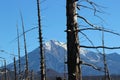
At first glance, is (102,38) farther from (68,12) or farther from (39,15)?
(68,12)

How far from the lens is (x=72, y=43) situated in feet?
38.6

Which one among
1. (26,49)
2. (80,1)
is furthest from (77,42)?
(26,49)

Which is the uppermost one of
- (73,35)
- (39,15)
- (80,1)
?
(39,15)

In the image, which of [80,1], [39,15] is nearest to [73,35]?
[80,1]

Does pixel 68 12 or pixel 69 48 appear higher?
pixel 68 12

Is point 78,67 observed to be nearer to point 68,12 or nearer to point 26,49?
point 68,12

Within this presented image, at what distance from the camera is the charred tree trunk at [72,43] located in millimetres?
11578

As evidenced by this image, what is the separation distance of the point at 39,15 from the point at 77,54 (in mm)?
21779

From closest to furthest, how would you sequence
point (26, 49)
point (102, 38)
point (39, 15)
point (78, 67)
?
1. point (78, 67)
2. point (39, 15)
3. point (26, 49)
4. point (102, 38)

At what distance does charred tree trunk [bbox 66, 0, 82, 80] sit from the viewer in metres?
11.6

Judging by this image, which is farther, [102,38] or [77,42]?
[102,38]

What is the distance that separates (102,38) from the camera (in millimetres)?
52250

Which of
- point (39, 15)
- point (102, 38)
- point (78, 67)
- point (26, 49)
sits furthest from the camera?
point (102, 38)

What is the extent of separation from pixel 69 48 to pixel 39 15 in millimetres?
21621
